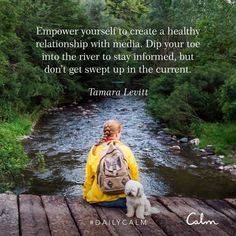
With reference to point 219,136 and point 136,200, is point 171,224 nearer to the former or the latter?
point 136,200

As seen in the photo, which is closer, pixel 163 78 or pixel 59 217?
pixel 59 217

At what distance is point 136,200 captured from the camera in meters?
4.65

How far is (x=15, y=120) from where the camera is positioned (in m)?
19.3

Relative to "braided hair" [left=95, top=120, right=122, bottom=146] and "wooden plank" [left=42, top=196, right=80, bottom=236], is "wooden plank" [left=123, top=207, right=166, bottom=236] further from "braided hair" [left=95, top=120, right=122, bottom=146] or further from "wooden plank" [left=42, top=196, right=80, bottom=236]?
"braided hair" [left=95, top=120, right=122, bottom=146]

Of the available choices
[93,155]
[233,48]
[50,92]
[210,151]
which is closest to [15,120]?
[50,92]

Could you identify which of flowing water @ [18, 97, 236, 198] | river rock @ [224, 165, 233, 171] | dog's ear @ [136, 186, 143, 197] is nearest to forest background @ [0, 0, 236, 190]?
river rock @ [224, 165, 233, 171]

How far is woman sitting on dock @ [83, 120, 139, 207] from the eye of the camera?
4.90 metres

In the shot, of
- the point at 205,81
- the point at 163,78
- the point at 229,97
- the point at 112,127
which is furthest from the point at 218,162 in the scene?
the point at 112,127

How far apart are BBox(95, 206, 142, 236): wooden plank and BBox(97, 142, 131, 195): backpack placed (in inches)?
7.7

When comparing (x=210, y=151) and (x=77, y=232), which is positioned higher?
(x=77, y=232)

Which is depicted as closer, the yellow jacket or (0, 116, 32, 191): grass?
the yellow jacket

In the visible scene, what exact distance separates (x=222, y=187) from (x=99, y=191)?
765cm

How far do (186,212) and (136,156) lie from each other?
9800 millimetres

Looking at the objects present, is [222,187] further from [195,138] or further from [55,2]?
[55,2]
